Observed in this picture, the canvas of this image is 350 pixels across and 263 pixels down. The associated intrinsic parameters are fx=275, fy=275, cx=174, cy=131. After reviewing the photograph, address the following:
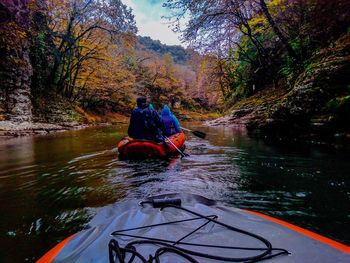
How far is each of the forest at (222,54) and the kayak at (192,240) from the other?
6700 millimetres

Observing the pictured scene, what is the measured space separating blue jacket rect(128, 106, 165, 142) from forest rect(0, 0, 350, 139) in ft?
16.0

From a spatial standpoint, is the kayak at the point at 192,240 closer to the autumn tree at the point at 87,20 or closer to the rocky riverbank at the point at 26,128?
the rocky riverbank at the point at 26,128

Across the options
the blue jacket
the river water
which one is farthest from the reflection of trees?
the blue jacket

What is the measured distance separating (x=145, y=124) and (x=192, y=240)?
5471mm

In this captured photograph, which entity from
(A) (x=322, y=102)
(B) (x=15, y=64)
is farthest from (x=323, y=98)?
(B) (x=15, y=64)

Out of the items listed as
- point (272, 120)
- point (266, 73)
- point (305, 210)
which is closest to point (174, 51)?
point (266, 73)

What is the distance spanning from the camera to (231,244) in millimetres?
1712

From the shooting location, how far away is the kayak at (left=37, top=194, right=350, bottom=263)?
1546 mm

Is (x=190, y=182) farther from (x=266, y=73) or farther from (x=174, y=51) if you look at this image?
(x=174, y=51)

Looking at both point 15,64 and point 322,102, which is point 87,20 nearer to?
point 15,64

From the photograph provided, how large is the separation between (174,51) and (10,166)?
113m

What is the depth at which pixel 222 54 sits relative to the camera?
61.2ft

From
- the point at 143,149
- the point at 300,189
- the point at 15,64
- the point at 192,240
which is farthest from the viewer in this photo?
the point at 15,64

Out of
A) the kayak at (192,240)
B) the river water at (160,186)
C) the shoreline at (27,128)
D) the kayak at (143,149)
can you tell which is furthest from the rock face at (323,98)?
the shoreline at (27,128)
